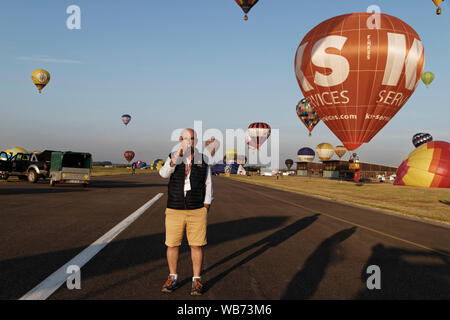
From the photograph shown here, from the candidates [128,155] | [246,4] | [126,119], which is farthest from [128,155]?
[246,4]

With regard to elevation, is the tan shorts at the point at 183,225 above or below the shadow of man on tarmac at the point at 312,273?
above

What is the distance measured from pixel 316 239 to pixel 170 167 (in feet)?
16.8

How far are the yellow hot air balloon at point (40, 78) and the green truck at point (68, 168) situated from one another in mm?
32010

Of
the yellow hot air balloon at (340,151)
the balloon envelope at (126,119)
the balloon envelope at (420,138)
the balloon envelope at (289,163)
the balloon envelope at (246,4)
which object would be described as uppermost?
the balloon envelope at (246,4)

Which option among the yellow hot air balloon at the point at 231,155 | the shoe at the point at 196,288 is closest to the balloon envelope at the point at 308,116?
the shoe at the point at 196,288

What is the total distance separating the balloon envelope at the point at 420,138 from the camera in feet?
192

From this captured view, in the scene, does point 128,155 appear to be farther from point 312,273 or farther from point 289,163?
point 312,273

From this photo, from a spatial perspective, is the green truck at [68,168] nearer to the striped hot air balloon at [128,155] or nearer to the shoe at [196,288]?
the shoe at [196,288]

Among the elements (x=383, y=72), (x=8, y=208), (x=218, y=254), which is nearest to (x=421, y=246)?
(x=218, y=254)

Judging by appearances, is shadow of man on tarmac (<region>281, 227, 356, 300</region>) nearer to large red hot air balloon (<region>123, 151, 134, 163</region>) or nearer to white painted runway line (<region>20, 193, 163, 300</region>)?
white painted runway line (<region>20, 193, 163, 300</region>)
